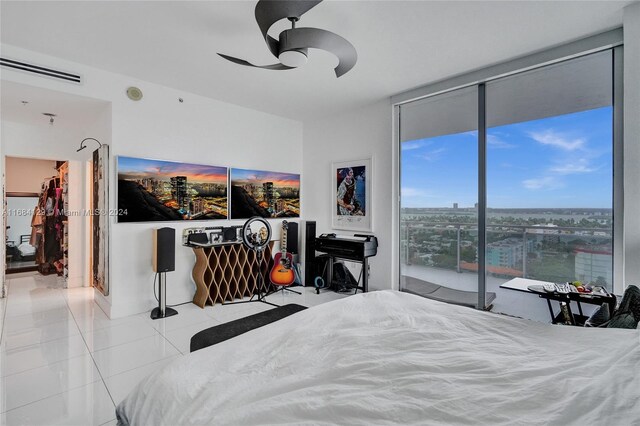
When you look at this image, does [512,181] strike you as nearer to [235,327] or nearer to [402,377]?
[402,377]

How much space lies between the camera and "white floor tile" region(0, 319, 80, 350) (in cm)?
283

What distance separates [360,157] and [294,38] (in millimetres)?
2600

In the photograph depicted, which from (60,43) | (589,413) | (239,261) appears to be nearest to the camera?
(589,413)

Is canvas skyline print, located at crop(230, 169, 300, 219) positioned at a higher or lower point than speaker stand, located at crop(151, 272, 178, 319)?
higher

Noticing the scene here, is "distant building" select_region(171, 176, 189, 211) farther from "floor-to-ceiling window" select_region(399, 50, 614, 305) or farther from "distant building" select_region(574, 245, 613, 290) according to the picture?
"distant building" select_region(574, 245, 613, 290)

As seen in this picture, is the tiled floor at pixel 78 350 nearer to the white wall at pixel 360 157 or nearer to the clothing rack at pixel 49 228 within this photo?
the white wall at pixel 360 157

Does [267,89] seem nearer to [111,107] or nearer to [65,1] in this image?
[111,107]

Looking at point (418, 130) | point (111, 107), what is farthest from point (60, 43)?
point (418, 130)

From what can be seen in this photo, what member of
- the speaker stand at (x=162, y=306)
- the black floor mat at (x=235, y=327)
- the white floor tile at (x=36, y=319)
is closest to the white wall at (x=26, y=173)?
the white floor tile at (x=36, y=319)

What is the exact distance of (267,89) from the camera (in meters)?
3.96

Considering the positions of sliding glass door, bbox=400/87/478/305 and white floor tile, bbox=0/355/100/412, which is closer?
white floor tile, bbox=0/355/100/412

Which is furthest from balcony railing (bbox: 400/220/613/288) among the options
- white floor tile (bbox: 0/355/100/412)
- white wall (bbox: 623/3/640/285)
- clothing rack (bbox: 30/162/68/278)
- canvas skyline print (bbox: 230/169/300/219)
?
clothing rack (bbox: 30/162/68/278)

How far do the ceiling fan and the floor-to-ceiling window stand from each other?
1903 millimetres

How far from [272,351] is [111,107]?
3.53m
